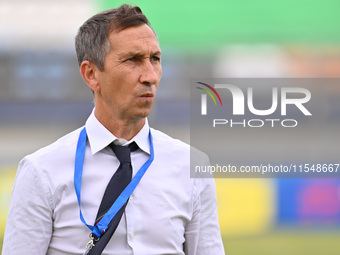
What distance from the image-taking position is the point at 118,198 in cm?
130

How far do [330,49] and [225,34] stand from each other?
1844mm

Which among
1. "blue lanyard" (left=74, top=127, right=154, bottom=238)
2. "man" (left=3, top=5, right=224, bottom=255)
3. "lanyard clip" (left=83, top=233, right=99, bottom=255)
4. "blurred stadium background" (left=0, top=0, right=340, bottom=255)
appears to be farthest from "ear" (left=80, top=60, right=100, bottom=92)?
"blurred stadium background" (left=0, top=0, right=340, bottom=255)

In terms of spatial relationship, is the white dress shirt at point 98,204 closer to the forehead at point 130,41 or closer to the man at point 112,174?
the man at point 112,174

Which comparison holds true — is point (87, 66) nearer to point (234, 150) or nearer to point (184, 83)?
point (184, 83)

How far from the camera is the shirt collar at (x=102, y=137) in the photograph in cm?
135

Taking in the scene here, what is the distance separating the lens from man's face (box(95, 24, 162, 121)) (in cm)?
132

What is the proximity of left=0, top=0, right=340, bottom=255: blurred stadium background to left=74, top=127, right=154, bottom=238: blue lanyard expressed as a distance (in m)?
5.87

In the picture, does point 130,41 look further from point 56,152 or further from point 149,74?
point 56,152

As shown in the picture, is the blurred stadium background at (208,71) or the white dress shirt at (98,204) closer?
the white dress shirt at (98,204)

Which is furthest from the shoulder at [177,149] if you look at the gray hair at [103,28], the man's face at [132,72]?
the gray hair at [103,28]

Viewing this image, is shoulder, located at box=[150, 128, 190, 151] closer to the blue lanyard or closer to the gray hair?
the blue lanyard

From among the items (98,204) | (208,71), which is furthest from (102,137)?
(208,71)

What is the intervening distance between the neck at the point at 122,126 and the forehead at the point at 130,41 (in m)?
0.16

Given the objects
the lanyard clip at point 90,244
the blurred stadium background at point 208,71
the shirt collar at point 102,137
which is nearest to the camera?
the lanyard clip at point 90,244
